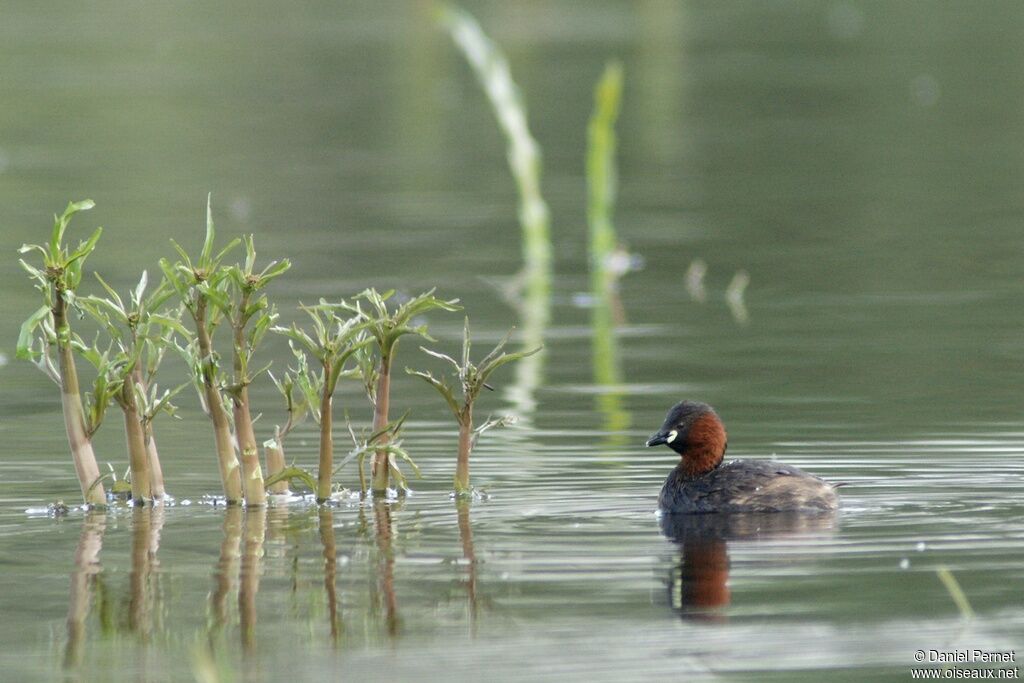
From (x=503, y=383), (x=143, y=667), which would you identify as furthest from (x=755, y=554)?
(x=503, y=383)

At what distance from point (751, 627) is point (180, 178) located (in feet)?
59.3

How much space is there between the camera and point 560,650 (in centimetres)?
582

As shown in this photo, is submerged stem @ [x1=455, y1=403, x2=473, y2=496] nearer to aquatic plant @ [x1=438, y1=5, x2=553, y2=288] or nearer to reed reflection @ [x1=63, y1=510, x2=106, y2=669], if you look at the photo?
reed reflection @ [x1=63, y1=510, x2=106, y2=669]

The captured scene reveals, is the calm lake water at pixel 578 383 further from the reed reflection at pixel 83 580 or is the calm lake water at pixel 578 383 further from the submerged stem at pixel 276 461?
the submerged stem at pixel 276 461

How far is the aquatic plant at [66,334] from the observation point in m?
7.57

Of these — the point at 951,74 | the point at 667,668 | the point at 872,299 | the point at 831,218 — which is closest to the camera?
the point at 667,668

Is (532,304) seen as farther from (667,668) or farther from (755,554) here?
(667,668)

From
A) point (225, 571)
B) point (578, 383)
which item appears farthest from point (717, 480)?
point (578, 383)

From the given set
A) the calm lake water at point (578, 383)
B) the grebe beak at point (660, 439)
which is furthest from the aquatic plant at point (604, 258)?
the grebe beak at point (660, 439)

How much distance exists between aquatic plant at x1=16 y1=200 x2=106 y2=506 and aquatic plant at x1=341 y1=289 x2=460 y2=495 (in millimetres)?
1108

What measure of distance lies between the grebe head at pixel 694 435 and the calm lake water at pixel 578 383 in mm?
254

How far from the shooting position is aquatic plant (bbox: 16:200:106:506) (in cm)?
757

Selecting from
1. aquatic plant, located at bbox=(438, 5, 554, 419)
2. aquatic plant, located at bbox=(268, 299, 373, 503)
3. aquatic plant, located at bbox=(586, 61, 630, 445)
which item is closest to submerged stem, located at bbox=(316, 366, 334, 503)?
aquatic plant, located at bbox=(268, 299, 373, 503)

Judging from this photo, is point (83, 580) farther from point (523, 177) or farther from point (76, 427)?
point (523, 177)
